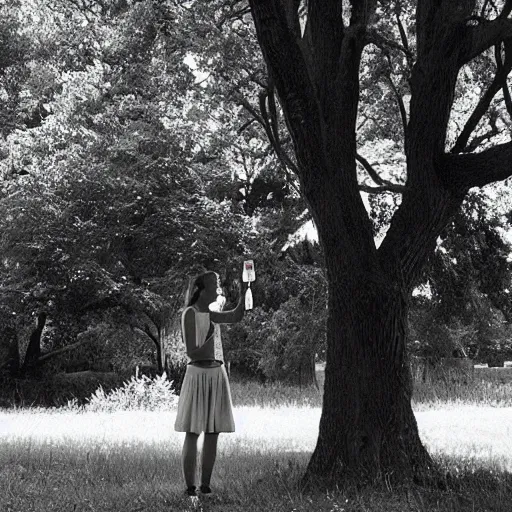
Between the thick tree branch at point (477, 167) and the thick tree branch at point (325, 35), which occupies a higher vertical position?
the thick tree branch at point (325, 35)

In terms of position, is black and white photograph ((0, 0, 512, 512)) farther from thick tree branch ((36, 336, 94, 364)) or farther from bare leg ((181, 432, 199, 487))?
thick tree branch ((36, 336, 94, 364))

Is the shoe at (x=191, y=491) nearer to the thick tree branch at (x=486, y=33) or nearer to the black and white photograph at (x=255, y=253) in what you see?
the black and white photograph at (x=255, y=253)

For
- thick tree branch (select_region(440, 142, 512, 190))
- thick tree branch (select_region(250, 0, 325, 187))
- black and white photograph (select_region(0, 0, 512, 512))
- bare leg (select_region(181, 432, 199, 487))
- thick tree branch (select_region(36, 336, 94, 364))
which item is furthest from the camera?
thick tree branch (select_region(36, 336, 94, 364))

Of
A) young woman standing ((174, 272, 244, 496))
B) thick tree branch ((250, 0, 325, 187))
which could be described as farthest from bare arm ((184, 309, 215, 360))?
thick tree branch ((250, 0, 325, 187))

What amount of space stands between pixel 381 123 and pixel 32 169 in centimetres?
882

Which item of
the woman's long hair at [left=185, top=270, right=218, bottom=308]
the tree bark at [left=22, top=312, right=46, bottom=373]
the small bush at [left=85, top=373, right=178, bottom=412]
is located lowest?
the small bush at [left=85, top=373, right=178, bottom=412]

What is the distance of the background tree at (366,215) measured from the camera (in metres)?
7.02

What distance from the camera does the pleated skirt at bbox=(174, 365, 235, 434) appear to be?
6289 mm

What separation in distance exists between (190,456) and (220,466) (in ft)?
7.54

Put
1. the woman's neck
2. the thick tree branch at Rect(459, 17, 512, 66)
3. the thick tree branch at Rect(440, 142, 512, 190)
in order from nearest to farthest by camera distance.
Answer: the woman's neck
the thick tree branch at Rect(440, 142, 512, 190)
the thick tree branch at Rect(459, 17, 512, 66)

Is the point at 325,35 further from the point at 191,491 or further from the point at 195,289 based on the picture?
the point at 191,491

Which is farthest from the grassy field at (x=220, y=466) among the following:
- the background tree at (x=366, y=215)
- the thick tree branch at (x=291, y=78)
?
the thick tree branch at (x=291, y=78)

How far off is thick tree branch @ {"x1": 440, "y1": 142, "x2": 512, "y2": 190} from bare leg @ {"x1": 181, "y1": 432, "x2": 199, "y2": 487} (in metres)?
3.49

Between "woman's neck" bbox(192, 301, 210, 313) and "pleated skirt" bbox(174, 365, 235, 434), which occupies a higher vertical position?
"woman's neck" bbox(192, 301, 210, 313)
